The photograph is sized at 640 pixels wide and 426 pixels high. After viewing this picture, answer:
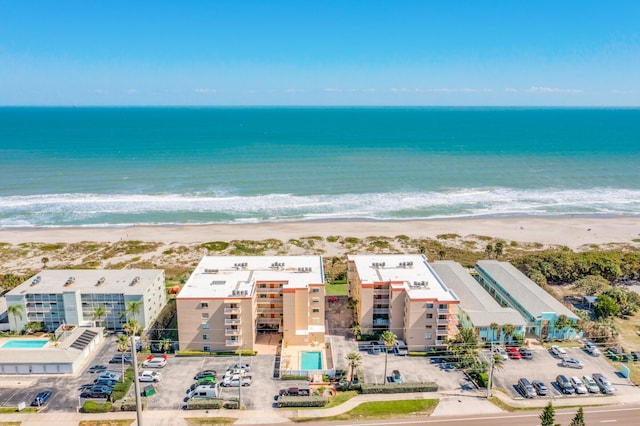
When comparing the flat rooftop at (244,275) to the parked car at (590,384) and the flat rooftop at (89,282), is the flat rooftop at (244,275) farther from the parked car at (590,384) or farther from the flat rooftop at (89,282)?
the parked car at (590,384)

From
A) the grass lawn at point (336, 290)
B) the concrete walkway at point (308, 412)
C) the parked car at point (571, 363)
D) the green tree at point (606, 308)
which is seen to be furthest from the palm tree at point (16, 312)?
the green tree at point (606, 308)

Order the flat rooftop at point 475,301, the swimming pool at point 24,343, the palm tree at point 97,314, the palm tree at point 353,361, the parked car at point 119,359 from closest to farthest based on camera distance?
the palm tree at point 353,361 → the parked car at point 119,359 → the swimming pool at point 24,343 → the flat rooftop at point 475,301 → the palm tree at point 97,314

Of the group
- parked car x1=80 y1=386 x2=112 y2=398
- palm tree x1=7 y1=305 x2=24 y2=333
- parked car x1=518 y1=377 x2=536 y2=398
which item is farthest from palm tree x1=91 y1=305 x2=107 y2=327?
parked car x1=518 y1=377 x2=536 y2=398

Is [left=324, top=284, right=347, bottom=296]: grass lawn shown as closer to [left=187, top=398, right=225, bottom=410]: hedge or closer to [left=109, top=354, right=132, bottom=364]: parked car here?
[left=109, top=354, right=132, bottom=364]: parked car

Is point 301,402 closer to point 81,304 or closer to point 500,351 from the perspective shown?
point 500,351

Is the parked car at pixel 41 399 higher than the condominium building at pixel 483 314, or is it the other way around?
the condominium building at pixel 483 314

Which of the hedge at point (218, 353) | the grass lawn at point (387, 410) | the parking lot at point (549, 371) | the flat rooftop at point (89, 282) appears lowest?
the grass lawn at point (387, 410)

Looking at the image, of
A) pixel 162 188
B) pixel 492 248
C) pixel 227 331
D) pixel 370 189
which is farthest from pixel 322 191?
pixel 227 331

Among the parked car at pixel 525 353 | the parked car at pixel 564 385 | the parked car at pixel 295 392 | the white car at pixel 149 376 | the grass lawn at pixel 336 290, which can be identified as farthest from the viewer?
the grass lawn at pixel 336 290
